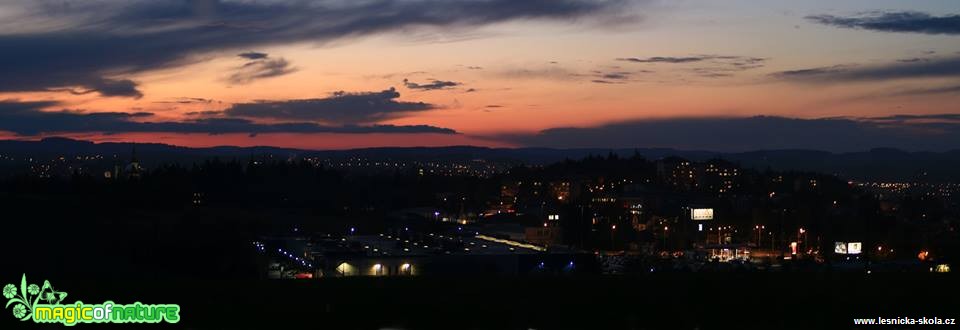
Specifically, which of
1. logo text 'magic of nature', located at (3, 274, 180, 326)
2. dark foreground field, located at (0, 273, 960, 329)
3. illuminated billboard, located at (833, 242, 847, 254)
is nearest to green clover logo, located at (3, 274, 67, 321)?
logo text 'magic of nature', located at (3, 274, 180, 326)

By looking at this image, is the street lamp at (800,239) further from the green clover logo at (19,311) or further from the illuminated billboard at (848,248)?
the green clover logo at (19,311)

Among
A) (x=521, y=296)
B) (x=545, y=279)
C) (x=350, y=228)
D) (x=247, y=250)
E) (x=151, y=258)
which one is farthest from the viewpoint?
(x=350, y=228)

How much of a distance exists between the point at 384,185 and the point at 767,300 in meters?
70.4

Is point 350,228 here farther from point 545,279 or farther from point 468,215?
point 545,279

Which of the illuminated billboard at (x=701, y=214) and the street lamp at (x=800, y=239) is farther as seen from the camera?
the illuminated billboard at (x=701, y=214)

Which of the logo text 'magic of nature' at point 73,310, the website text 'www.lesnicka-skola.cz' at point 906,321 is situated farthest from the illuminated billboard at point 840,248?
the logo text 'magic of nature' at point 73,310

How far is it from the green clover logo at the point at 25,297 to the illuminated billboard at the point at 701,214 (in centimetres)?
5568

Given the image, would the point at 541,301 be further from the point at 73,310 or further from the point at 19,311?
the point at 19,311

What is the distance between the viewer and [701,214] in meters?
66.8

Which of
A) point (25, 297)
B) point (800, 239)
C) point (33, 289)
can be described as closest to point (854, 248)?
point (800, 239)

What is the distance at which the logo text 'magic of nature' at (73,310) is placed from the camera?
12250mm

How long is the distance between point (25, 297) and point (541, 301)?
20.1 feet

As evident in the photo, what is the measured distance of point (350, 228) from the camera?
52.3 metres

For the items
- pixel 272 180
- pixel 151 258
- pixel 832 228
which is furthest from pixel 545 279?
pixel 272 180
